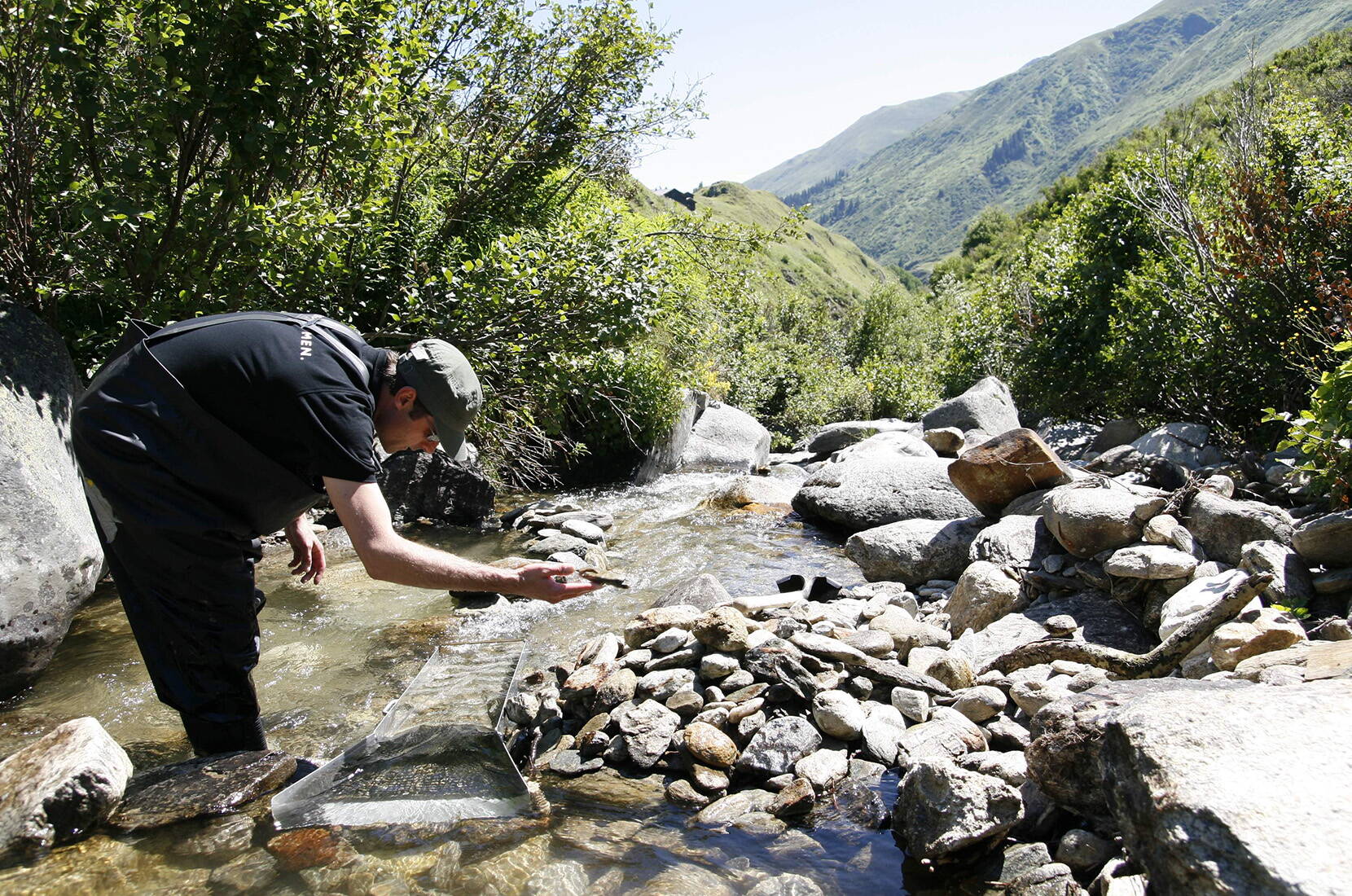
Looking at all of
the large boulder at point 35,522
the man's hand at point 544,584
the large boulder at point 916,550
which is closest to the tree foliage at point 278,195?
the large boulder at point 35,522

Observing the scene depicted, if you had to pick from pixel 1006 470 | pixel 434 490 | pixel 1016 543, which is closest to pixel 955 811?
pixel 1016 543

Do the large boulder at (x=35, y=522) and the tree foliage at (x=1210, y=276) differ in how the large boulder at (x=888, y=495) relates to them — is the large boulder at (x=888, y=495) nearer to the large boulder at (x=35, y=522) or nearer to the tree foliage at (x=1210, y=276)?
the tree foliage at (x=1210, y=276)

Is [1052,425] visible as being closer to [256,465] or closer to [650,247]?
[650,247]

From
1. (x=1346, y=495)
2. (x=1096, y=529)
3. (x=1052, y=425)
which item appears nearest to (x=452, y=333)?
(x=1096, y=529)

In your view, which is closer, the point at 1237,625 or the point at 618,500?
the point at 1237,625

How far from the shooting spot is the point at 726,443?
52.5 feet

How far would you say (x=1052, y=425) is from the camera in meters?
14.2

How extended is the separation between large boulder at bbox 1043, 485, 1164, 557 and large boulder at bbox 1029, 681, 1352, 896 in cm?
323

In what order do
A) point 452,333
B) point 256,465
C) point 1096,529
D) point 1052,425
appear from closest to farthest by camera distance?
point 256,465 → point 1096,529 → point 452,333 → point 1052,425

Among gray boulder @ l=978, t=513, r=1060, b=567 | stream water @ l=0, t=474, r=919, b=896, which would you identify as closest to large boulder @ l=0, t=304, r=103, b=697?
stream water @ l=0, t=474, r=919, b=896

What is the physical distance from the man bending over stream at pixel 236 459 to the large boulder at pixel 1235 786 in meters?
1.85

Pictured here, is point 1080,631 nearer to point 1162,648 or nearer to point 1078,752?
point 1162,648

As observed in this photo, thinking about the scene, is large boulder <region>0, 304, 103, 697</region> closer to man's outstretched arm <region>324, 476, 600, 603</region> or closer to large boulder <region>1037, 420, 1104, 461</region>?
man's outstretched arm <region>324, 476, 600, 603</region>

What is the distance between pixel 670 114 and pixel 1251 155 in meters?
7.38
